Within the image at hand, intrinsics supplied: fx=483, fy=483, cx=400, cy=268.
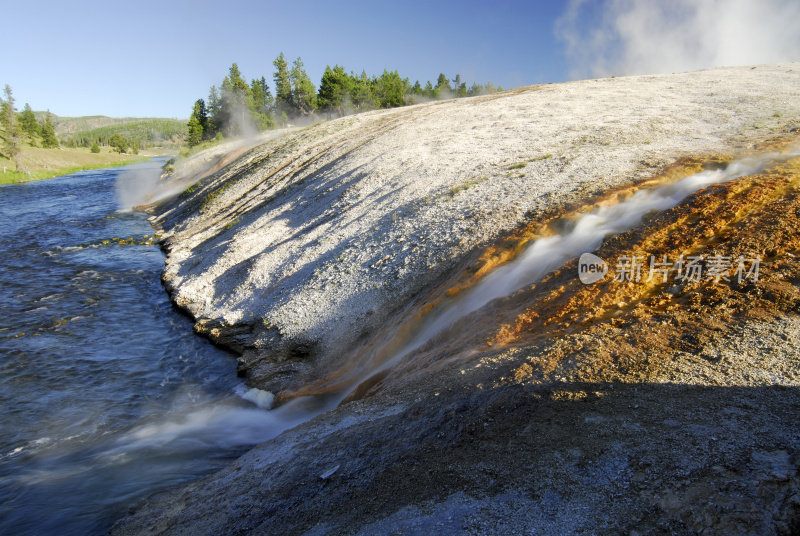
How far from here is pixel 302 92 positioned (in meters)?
79.6

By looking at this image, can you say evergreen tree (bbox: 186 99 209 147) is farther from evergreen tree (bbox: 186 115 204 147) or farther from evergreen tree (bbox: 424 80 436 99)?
evergreen tree (bbox: 424 80 436 99)

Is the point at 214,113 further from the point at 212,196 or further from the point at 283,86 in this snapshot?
the point at 212,196

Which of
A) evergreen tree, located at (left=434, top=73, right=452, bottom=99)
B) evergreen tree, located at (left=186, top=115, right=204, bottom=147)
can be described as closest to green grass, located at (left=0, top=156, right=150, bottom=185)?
evergreen tree, located at (left=186, top=115, right=204, bottom=147)

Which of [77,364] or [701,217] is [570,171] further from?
[77,364]

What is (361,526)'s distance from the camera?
565 centimetres

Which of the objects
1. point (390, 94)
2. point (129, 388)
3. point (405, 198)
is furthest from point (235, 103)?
point (129, 388)

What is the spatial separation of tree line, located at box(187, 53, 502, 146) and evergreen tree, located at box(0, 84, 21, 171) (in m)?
23.8

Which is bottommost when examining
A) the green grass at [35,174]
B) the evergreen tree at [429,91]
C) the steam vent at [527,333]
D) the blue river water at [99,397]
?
the blue river water at [99,397]

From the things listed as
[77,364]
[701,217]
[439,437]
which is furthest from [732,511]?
[77,364]

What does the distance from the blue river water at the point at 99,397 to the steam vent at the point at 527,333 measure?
907 millimetres

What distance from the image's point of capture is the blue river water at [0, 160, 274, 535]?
8961mm

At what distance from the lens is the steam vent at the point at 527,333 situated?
5477mm

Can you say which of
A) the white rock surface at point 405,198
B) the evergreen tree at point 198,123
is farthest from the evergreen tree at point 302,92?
the white rock surface at point 405,198

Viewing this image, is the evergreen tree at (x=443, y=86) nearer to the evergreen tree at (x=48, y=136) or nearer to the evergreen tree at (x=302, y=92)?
the evergreen tree at (x=302, y=92)
